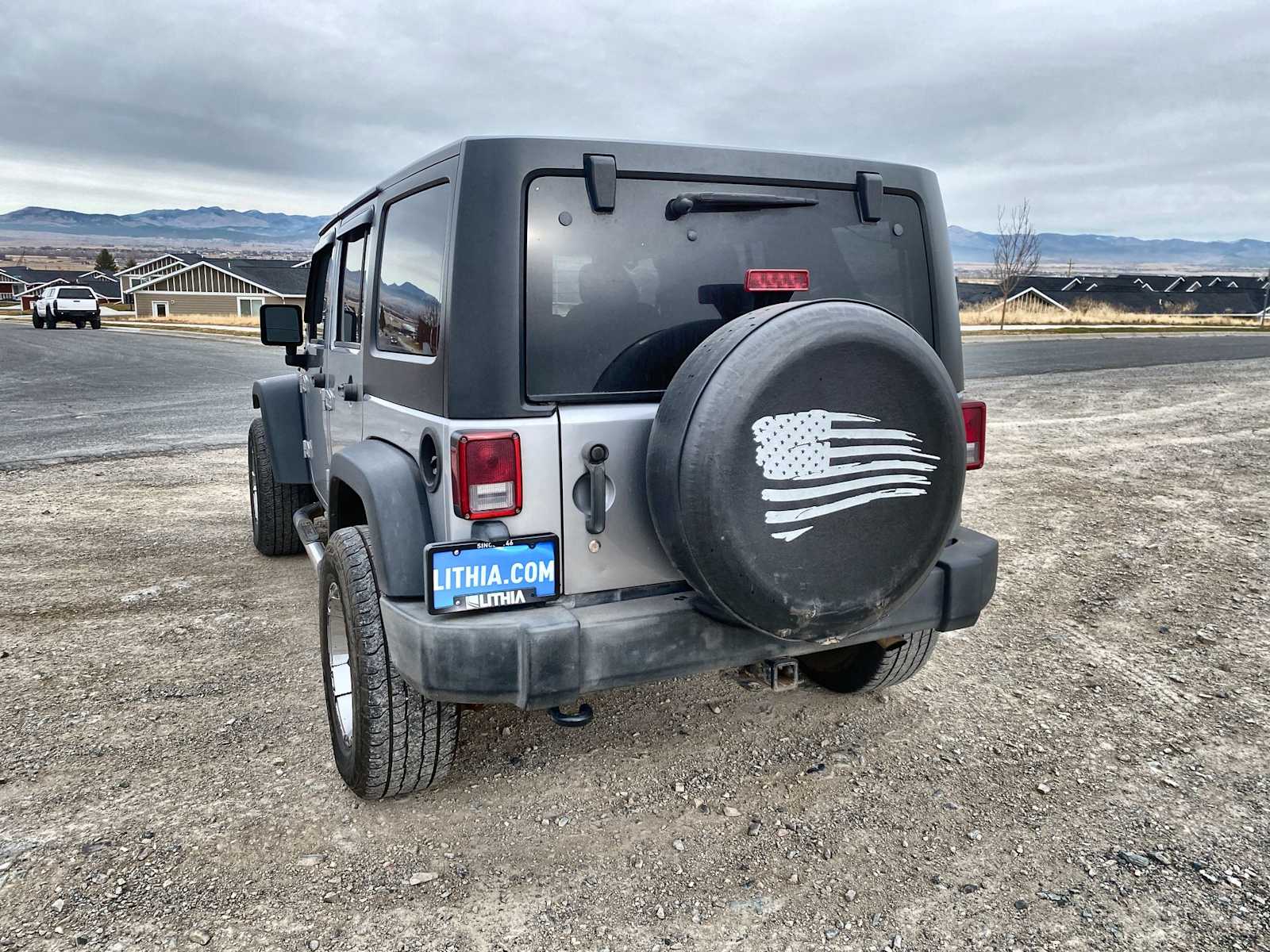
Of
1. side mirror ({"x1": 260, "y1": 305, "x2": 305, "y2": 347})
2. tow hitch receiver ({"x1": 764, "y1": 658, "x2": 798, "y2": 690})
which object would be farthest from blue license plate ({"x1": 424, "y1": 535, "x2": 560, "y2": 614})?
side mirror ({"x1": 260, "y1": 305, "x2": 305, "y2": 347})

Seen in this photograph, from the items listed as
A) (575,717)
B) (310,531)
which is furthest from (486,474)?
(310,531)

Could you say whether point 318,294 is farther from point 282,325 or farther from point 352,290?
point 352,290

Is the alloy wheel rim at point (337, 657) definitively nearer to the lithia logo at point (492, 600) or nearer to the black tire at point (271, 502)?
the lithia logo at point (492, 600)

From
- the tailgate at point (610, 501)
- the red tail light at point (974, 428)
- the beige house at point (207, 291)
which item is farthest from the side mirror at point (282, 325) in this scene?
the beige house at point (207, 291)

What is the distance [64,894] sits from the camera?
2.57 meters

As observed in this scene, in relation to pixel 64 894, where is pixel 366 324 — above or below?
above

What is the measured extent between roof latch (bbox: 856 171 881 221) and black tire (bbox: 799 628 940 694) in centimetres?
156

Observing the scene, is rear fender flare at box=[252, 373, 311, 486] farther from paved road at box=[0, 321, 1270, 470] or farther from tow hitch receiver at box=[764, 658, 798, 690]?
paved road at box=[0, 321, 1270, 470]

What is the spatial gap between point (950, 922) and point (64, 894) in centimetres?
249

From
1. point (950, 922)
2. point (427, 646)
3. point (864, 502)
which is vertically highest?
point (864, 502)

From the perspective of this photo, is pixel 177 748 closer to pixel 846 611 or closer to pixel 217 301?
pixel 846 611

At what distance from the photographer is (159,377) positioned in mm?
18688

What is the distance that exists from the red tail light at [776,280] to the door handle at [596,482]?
0.67 m

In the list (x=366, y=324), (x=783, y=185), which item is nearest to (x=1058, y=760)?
(x=783, y=185)
